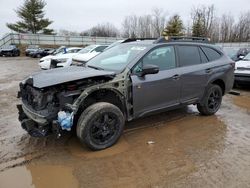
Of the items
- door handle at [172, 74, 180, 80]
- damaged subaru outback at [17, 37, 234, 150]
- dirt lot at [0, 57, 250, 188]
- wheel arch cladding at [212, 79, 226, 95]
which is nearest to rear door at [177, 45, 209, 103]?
damaged subaru outback at [17, 37, 234, 150]

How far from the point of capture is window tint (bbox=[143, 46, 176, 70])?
470 centimetres

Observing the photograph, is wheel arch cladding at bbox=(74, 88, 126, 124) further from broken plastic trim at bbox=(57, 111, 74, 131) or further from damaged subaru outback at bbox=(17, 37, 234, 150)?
Answer: broken plastic trim at bbox=(57, 111, 74, 131)

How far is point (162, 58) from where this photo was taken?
193 inches

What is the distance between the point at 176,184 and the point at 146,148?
110cm

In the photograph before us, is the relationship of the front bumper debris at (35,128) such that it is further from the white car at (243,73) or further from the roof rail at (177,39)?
the white car at (243,73)

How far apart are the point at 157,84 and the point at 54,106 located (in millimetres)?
1866

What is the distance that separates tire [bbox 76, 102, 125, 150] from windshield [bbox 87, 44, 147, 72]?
2.58ft

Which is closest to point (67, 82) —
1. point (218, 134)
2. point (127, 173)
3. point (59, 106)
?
point (59, 106)

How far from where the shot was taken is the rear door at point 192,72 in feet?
17.0

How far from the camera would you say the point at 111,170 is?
3578 millimetres

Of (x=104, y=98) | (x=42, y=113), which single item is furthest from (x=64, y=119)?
(x=104, y=98)

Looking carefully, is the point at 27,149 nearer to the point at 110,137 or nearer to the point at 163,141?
the point at 110,137

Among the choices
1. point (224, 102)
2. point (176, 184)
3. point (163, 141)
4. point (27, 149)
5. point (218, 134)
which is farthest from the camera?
point (224, 102)

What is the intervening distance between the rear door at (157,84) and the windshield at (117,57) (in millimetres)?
233
